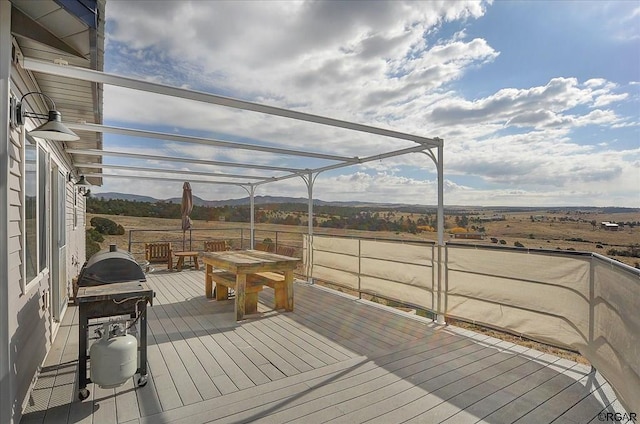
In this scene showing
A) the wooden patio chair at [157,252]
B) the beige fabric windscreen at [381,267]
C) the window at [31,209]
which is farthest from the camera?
the wooden patio chair at [157,252]

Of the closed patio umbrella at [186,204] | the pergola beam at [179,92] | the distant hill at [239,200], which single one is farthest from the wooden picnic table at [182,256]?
the pergola beam at [179,92]

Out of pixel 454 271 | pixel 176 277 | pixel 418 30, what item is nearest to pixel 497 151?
pixel 418 30

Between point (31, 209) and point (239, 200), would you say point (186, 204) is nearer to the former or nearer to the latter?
point (239, 200)

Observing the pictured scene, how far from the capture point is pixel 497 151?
954cm

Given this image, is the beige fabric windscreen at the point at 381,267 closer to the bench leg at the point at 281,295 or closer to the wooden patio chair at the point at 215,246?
the bench leg at the point at 281,295

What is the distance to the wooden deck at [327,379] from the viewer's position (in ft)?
7.03

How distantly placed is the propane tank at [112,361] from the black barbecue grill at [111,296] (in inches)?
7.8

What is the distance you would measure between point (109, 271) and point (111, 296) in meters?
0.49

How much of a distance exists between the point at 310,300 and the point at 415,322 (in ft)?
5.66

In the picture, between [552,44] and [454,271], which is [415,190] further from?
[454,271]

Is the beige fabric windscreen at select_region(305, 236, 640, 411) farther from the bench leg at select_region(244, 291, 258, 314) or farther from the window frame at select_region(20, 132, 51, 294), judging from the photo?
the window frame at select_region(20, 132, 51, 294)

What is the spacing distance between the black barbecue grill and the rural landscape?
4.22 meters

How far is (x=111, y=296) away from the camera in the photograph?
243 centimetres

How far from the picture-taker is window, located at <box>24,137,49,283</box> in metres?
2.49
